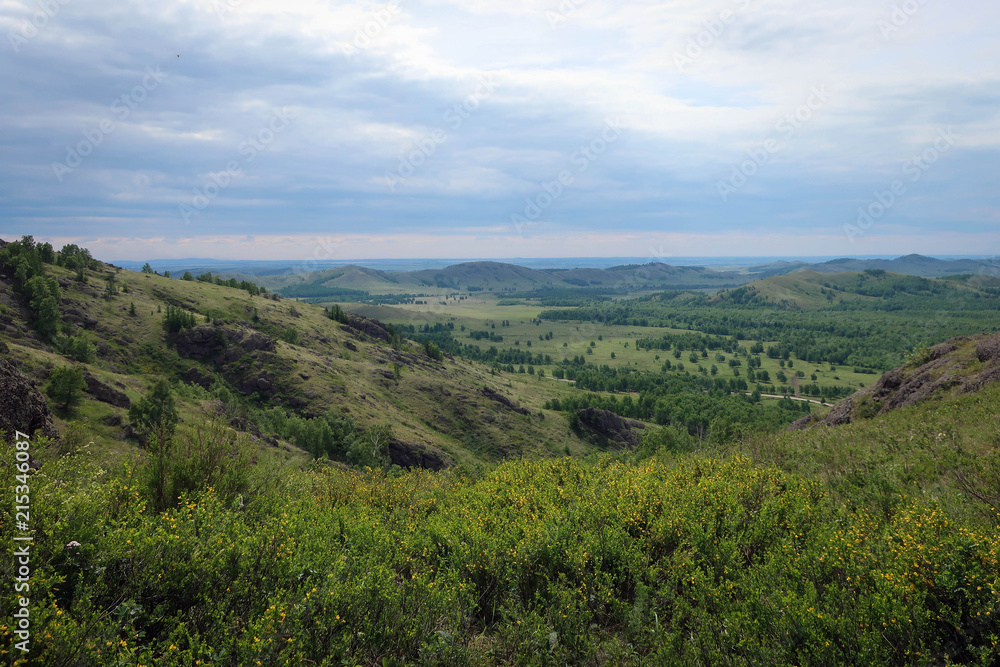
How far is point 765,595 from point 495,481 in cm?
1049

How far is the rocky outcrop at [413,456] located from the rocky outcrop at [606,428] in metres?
59.6

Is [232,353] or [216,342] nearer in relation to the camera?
Answer: [232,353]

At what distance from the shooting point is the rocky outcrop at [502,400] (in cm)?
12850

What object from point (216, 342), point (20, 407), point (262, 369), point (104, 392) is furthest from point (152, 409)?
Result: point (216, 342)

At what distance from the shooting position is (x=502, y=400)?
130m

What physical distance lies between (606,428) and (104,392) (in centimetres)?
11342

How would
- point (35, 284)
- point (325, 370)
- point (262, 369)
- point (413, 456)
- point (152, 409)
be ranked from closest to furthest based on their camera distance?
point (152, 409)
point (413, 456)
point (35, 284)
point (262, 369)
point (325, 370)

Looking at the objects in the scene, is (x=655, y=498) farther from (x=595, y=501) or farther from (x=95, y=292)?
(x=95, y=292)

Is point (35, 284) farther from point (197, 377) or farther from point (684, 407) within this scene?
point (684, 407)

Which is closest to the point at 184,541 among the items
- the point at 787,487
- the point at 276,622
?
the point at 276,622

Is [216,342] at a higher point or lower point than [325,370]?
higher

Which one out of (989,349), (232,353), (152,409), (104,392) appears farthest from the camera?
(232,353)

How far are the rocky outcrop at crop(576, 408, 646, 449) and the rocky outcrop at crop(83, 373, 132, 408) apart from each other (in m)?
105

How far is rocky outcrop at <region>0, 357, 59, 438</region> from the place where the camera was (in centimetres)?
1627
